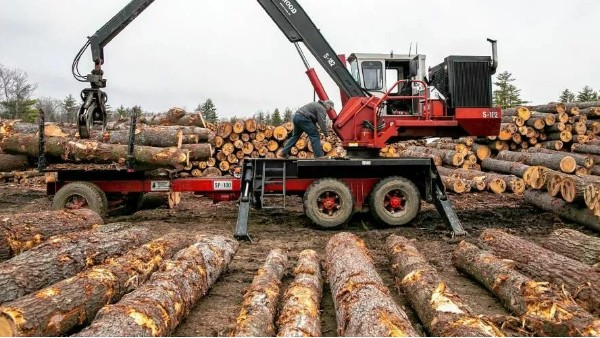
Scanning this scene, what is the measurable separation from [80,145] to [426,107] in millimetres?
6149

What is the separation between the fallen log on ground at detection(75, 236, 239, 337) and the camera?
3311 millimetres

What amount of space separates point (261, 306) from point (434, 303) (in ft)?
4.58

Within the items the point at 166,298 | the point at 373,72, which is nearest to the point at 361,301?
the point at 166,298

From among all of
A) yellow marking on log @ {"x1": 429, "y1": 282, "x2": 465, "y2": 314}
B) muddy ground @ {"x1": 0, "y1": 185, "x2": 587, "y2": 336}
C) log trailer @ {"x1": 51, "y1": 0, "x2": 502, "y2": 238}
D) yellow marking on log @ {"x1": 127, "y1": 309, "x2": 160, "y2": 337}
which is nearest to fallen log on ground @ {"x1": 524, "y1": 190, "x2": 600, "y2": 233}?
muddy ground @ {"x1": 0, "y1": 185, "x2": 587, "y2": 336}

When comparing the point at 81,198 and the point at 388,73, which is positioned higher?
the point at 388,73

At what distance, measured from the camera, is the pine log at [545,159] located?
1123 cm

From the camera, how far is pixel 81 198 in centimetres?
849

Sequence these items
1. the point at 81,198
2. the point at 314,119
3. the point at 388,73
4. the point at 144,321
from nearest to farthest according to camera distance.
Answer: the point at 144,321, the point at 81,198, the point at 314,119, the point at 388,73

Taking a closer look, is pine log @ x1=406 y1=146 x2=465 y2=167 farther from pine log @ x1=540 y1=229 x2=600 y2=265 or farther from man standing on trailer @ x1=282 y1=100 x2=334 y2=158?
pine log @ x1=540 y1=229 x2=600 y2=265

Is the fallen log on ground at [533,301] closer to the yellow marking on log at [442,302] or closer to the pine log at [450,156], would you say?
the yellow marking on log at [442,302]

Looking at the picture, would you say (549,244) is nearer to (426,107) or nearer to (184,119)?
(426,107)

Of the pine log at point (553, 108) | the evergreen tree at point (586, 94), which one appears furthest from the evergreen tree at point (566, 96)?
the pine log at point (553, 108)

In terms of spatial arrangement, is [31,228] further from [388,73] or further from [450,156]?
[450,156]

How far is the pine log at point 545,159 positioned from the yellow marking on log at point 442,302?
8.65 metres
